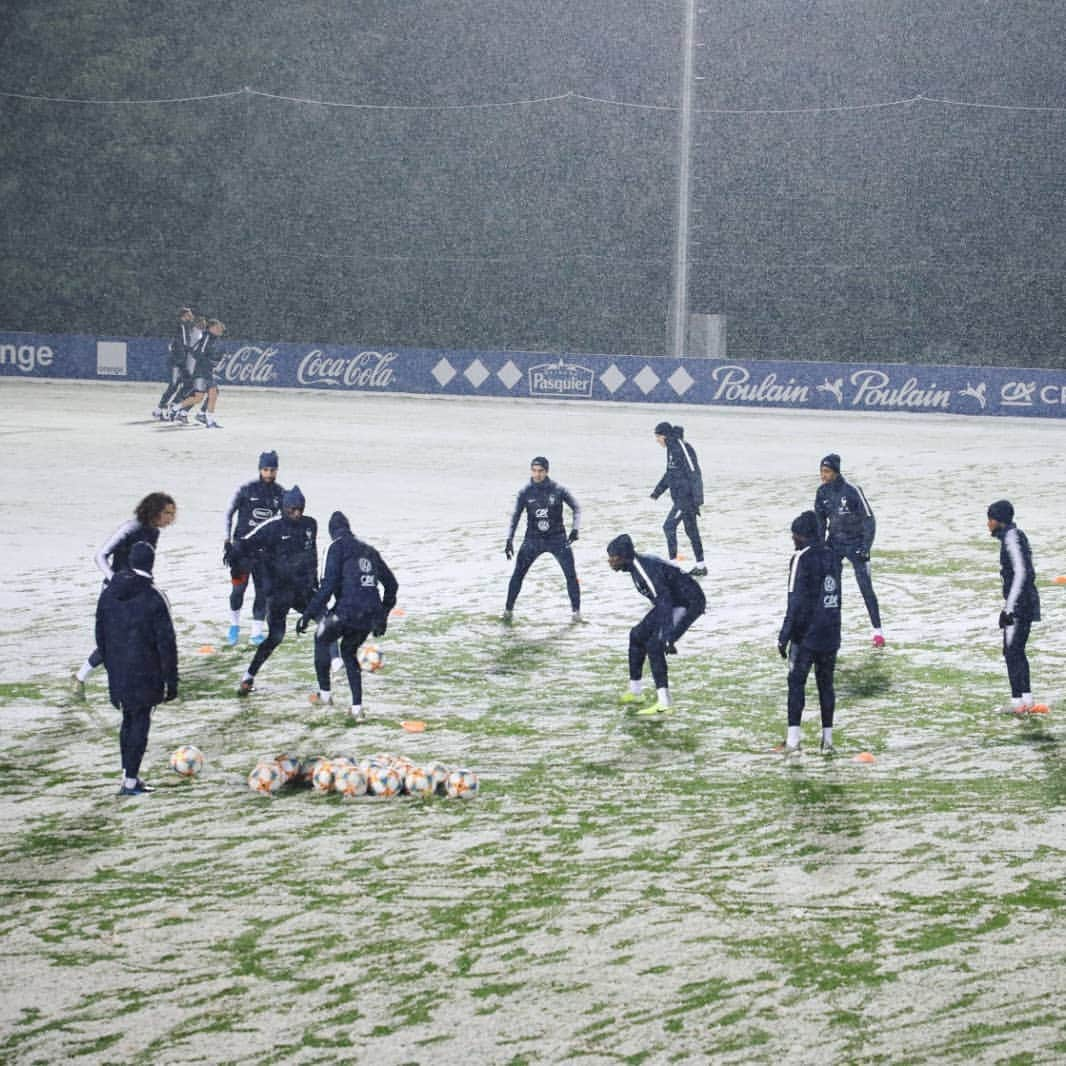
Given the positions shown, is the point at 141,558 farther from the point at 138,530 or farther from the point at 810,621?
the point at 810,621

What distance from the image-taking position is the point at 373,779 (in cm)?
1173

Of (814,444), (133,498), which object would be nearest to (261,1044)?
(133,498)

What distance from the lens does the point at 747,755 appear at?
12.9m

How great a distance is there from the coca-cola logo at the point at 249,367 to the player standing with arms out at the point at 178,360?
10.5 m

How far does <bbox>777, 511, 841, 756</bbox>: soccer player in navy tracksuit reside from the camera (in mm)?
12695

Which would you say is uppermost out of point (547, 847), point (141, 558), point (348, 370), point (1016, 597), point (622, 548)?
point (348, 370)

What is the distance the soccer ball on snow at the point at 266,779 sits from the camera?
1173 centimetres

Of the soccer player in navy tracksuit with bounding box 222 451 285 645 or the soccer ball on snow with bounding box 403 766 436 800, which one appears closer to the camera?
the soccer ball on snow with bounding box 403 766 436 800

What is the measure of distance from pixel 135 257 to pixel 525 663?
48431mm

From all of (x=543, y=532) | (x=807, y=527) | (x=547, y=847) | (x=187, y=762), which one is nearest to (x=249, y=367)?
(x=543, y=532)

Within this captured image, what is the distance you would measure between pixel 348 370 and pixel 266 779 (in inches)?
1546

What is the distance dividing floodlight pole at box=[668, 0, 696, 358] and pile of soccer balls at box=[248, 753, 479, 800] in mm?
35577

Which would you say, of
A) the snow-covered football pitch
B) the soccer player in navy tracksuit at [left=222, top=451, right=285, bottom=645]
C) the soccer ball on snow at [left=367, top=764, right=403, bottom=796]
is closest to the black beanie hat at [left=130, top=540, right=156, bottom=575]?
the snow-covered football pitch

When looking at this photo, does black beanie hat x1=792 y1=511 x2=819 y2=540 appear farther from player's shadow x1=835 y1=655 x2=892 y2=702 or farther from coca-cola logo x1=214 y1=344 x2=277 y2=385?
coca-cola logo x1=214 y1=344 x2=277 y2=385
